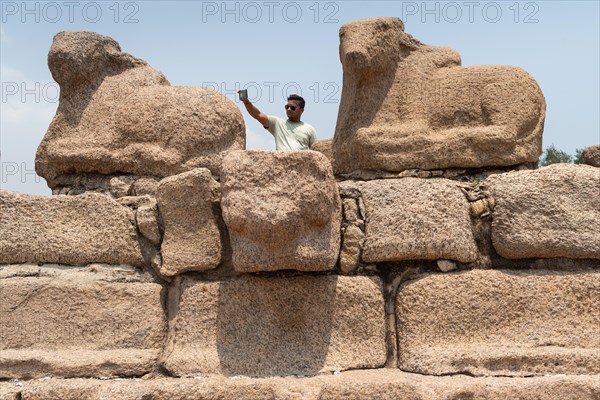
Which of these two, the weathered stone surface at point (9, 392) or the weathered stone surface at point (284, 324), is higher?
the weathered stone surface at point (284, 324)

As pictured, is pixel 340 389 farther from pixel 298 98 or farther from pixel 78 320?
pixel 298 98

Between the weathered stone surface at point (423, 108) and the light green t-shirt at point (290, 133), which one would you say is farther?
the light green t-shirt at point (290, 133)

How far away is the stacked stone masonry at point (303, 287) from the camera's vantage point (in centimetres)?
318

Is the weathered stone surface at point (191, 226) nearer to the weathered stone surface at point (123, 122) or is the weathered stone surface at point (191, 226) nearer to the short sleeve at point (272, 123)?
the weathered stone surface at point (123, 122)

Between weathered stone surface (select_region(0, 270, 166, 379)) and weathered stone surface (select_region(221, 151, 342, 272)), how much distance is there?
1.95ft

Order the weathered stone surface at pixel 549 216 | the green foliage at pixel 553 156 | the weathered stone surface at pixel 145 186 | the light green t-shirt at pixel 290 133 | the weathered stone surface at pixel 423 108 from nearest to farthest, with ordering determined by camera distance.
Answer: the weathered stone surface at pixel 549 216, the weathered stone surface at pixel 145 186, the weathered stone surface at pixel 423 108, the light green t-shirt at pixel 290 133, the green foliage at pixel 553 156

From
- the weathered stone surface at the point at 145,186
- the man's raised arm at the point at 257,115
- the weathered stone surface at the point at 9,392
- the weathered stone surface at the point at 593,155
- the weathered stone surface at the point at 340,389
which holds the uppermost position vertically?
the man's raised arm at the point at 257,115

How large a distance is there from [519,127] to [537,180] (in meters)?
0.71

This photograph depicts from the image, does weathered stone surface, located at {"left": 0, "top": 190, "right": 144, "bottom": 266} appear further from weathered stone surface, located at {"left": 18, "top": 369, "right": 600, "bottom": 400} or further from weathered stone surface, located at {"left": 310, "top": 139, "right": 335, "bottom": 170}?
weathered stone surface, located at {"left": 310, "top": 139, "right": 335, "bottom": 170}

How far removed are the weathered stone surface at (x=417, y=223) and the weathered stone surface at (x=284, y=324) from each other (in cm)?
20

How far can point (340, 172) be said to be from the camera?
4395 millimetres

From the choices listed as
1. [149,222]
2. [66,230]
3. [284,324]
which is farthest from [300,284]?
[66,230]

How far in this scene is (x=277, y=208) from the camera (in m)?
3.15

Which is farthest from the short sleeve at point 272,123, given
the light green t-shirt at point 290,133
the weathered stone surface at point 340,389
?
the weathered stone surface at point 340,389
